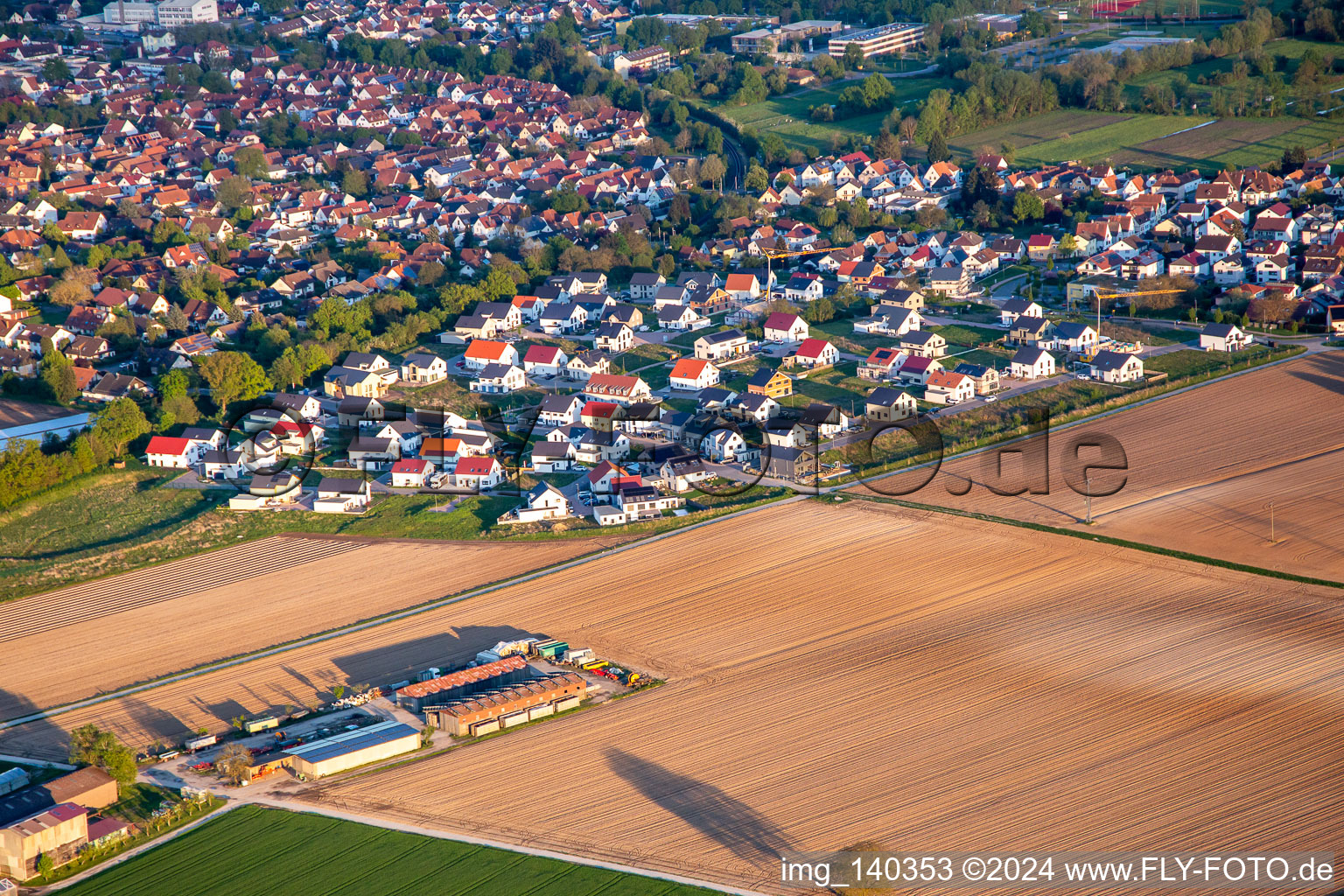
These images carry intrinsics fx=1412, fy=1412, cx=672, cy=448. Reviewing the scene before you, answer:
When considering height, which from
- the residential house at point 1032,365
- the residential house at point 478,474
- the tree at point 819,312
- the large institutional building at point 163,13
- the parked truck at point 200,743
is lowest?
the parked truck at point 200,743

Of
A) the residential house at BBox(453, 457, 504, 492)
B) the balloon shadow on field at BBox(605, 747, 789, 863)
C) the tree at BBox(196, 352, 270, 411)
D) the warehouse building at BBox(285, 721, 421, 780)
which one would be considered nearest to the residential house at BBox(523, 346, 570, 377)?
the tree at BBox(196, 352, 270, 411)

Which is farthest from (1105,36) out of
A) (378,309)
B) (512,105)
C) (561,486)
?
(561,486)

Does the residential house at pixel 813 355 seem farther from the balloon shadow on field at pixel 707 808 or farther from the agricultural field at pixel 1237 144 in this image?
the agricultural field at pixel 1237 144

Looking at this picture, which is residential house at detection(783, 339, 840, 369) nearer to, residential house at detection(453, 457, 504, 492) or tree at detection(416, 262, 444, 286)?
residential house at detection(453, 457, 504, 492)

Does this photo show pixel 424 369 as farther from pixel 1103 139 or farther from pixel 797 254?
pixel 1103 139

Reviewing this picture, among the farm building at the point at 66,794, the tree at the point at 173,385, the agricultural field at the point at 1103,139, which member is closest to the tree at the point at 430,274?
the tree at the point at 173,385

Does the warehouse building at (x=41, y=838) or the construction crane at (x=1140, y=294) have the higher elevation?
the construction crane at (x=1140, y=294)

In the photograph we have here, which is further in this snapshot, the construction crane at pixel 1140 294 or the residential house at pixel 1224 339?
the construction crane at pixel 1140 294

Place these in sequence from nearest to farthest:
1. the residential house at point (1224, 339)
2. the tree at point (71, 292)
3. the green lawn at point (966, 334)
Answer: the residential house at point (1224, 339), the green lawn at point (966, 334), the tree at point (71, 292)
